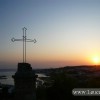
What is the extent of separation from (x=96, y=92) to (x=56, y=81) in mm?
5204

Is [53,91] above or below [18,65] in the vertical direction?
below

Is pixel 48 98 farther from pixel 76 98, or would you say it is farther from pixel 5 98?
pixel 5 98

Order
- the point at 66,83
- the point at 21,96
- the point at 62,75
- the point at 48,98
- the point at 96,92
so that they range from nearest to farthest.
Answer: the point at 21,96
the point at 96,92
the point at 48,98
the point at 66,83
the point at 62,75

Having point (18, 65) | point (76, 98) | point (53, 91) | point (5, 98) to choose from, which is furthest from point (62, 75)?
Answer: point (18, 65)

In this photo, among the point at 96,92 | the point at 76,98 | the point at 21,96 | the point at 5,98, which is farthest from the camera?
the point at 76,98

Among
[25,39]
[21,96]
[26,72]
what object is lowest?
[21,96]

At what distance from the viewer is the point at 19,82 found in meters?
7.73

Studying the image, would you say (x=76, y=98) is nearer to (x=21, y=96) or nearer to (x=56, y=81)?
(x=56, y=81)

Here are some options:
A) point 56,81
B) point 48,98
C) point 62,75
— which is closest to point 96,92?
point 48,98

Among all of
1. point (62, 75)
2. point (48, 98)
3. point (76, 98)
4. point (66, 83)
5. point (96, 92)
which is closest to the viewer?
point (96, 92)

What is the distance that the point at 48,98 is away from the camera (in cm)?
1571

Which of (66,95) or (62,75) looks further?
(62,75)

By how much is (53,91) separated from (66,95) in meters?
1.37

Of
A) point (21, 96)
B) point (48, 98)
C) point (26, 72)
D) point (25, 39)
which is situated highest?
point (25, 39)
